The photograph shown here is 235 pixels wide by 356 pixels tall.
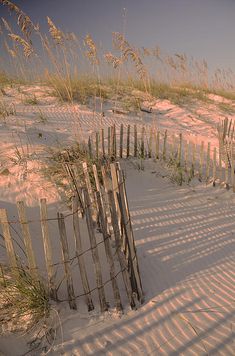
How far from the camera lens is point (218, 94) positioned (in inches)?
492

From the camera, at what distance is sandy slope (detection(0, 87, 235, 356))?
227 centimetres

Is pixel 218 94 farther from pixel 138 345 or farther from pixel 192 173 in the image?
pixel 138 345

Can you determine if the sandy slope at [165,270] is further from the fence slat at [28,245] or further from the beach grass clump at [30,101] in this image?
the beach grass clump at [30,101]

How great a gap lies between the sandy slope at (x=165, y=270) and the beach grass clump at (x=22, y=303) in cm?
12

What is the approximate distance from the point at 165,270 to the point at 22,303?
130 cm

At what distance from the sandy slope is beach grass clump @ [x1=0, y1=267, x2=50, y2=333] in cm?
12

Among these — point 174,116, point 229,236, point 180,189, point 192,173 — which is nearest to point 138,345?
point 229,236

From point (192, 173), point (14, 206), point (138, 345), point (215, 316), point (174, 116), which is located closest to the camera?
point (138, 345)

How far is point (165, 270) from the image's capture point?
3082 mm

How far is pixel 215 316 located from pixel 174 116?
23.7 feet

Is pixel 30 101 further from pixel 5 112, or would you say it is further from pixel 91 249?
pixel 91 249

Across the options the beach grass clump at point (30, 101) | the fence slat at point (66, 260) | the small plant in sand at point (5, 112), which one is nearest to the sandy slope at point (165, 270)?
the fence slat at point (66, 260)

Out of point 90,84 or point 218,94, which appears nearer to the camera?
point 90,84

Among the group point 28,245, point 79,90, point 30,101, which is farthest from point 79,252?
point 79,90
